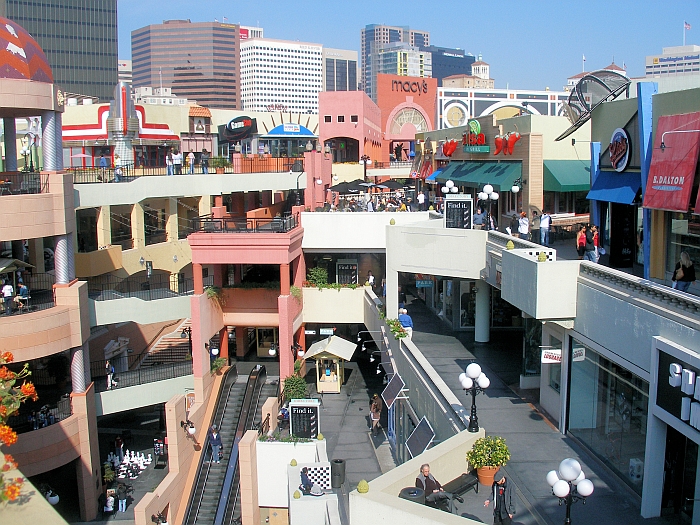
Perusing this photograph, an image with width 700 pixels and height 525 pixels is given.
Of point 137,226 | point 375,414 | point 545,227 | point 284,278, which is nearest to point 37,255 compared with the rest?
point 137,226

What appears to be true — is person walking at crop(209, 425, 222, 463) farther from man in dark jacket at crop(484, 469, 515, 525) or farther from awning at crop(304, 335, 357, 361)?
man in dark jacket at crop(484, 469, 515, 525)

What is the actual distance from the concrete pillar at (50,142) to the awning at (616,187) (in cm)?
1797

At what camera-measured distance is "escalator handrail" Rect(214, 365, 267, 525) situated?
26.1m

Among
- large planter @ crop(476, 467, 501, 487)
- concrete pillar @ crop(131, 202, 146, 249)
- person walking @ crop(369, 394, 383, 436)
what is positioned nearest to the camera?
large planter @ crop(476, 467, 501, 487)

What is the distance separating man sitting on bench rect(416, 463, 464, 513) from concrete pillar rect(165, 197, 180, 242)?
1092 inches

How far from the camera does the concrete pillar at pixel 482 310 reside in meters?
26.9

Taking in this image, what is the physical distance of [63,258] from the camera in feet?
82.3

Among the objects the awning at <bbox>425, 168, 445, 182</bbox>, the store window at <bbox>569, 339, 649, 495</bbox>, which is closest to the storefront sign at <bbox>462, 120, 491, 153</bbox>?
the awning at <bbox>425, 168, 445, 182</bbox>

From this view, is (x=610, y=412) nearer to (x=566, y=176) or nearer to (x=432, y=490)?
(x=432, y=490)

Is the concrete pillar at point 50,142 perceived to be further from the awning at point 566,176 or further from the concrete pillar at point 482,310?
the awning at point 566,176

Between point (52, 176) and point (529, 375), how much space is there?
55.5 feet

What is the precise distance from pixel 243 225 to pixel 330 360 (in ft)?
24.6

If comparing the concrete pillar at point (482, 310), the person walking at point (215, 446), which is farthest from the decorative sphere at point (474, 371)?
→ the person walking at point (215, 446)

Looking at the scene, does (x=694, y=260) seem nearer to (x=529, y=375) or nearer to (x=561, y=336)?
(x=561, y=336)
